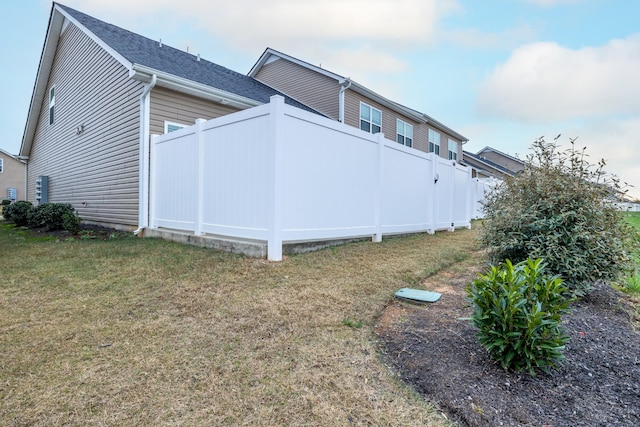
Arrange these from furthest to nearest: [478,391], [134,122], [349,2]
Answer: [349,2] < [134,122] < [478,391]

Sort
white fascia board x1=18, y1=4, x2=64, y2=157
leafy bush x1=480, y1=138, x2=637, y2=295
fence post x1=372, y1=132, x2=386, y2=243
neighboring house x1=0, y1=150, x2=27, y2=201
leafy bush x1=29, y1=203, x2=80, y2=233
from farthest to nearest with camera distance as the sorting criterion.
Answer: neighboring house x1=0, y1=150, x2=27, y2=201
white fascia board x1=18, y1=4, x2=64, y2=157
leafy bush x1=29, y1=203, x2=80, y2=233
fence post x1=372, y1=132, x2=386, y2=243
leafy bush x1=480, y1=138, x2=637, y2=295

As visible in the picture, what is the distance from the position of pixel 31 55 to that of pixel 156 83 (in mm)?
14058

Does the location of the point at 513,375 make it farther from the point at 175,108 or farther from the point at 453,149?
the point at 453,149

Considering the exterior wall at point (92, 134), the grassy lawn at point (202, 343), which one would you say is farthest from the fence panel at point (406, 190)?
the exterior wall at point (92, 134)

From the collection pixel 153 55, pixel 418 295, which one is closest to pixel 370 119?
pixel 153 55

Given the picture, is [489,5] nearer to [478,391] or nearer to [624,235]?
[624,235]

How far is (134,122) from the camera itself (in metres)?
7.40

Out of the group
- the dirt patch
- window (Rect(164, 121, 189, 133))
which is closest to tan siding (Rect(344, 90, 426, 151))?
window (Rect(164, 121, 189, 133))

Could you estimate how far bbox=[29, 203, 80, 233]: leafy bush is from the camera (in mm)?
8117

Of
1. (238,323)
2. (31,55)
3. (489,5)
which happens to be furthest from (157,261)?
(31,55)

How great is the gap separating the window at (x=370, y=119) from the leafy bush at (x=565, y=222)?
9244mm

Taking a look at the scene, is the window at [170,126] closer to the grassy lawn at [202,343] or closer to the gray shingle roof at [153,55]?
the gray shingle roof at [153,55]

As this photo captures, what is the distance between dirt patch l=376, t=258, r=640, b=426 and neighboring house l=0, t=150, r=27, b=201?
3435 centimetres

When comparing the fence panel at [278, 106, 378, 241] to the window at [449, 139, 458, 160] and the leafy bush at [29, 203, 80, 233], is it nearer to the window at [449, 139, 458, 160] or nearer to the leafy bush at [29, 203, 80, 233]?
the leafy bush at [29, 203, 80, 233]
